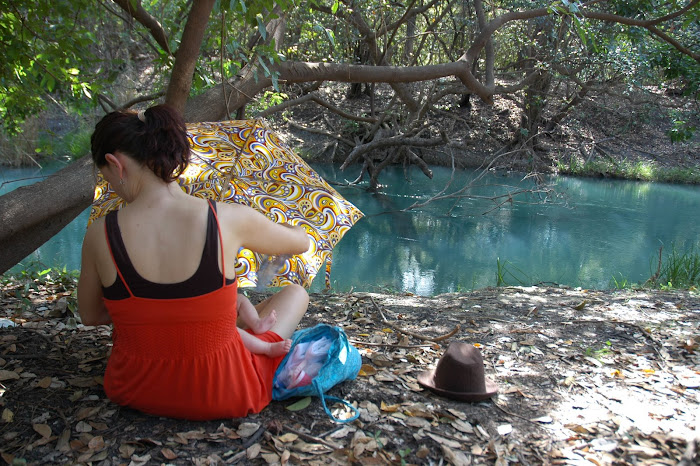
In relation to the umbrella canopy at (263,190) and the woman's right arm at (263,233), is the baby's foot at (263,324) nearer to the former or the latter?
the umbrella canopy at (263,190)

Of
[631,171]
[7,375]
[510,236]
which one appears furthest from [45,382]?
[631,171]

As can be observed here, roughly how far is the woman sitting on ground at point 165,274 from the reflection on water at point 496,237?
4011 mm

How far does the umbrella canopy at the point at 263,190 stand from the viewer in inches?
80.9

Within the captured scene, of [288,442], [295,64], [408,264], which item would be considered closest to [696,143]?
[408,264]

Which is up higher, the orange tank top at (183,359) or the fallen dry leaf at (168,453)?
the orange tank top at (183,359)

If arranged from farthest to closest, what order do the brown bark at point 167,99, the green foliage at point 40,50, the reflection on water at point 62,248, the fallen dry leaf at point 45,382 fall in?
1. the reflection on water at point 62,248
2. the green foliage at point 40,50
3. the brown bark at point 167,99
4. the fallen dry leaf at point 45,382

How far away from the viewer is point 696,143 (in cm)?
1354

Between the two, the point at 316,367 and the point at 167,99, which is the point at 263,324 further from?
the point at 167,99

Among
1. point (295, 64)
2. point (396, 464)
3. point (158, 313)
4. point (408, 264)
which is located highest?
point (295, 64)

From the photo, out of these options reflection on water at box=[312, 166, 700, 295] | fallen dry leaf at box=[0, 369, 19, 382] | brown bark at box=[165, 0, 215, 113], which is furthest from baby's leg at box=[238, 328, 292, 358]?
reflection on water at box=[312, 166, 700, 295]

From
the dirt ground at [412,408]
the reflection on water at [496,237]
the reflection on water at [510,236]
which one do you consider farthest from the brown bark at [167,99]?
the reflection on water at [510,236]

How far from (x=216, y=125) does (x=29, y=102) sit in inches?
82.4

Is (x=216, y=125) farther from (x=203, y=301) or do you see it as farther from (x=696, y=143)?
(x=696, y=143)

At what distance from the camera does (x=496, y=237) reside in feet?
29.5
